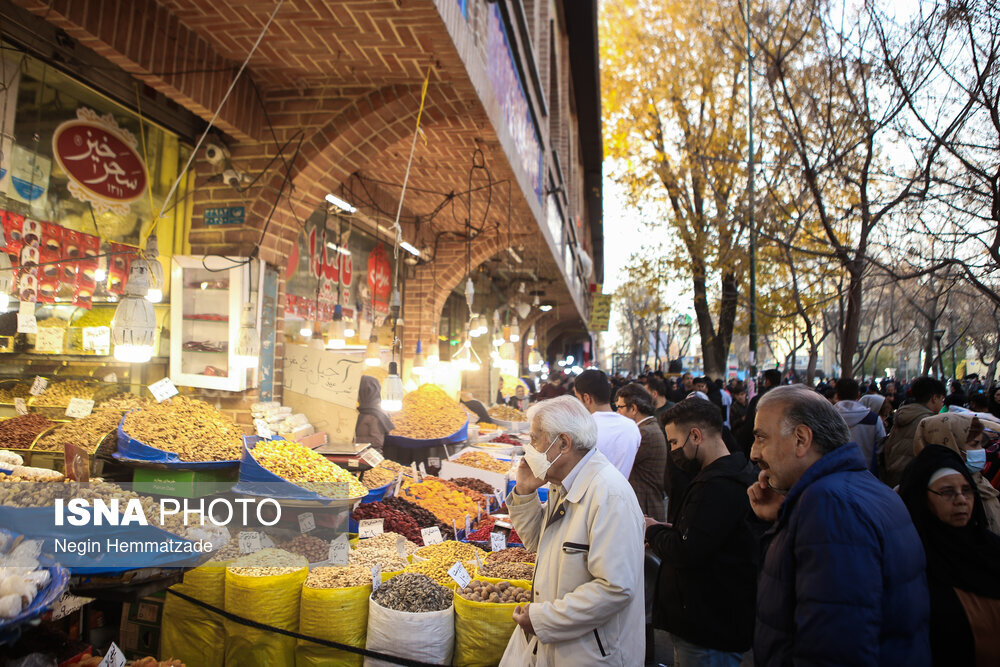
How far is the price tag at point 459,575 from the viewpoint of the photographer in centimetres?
344

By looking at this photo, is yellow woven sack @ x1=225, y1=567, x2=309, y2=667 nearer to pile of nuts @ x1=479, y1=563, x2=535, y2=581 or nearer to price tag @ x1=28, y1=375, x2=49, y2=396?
pile of nuts @ x1=479, y1=563, x2=535, y2=581

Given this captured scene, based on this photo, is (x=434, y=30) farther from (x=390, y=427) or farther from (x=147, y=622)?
(x=390, y=427)

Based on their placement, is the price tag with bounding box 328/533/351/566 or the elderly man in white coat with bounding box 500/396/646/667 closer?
the elderly man in white coat with bounding box 500/396/646/667

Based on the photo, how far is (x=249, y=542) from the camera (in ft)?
12.3

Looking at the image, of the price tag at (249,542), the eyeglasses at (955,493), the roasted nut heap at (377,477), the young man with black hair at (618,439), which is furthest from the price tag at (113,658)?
the eyeglasses at (955,493)

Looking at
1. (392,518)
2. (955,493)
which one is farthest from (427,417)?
(955,493)

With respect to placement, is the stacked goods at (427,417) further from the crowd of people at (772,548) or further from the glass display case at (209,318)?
the crowd of people at (772,548)

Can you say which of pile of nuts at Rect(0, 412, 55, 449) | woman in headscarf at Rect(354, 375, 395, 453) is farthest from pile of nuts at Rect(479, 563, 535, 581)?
woman in headscarf at Rect(354, 375, 395, 453)

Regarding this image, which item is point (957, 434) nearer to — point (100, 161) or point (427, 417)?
point (427, 417)

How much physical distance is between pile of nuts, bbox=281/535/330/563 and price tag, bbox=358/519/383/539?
299 millimetres

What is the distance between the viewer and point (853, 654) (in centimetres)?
153

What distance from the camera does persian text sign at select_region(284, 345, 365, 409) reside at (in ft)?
18.6

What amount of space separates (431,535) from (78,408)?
2.95 meters

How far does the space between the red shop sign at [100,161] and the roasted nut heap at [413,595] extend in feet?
12.4
